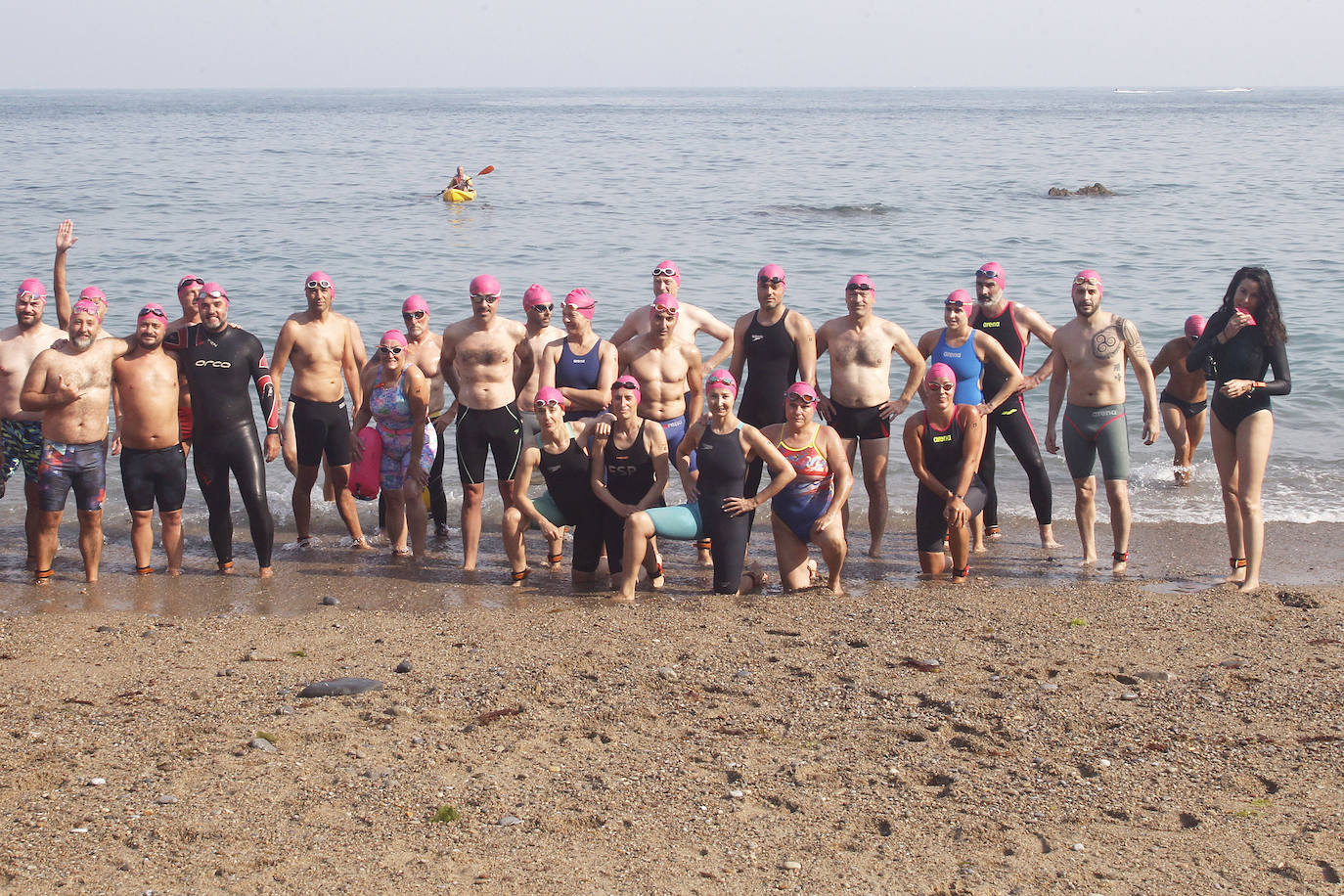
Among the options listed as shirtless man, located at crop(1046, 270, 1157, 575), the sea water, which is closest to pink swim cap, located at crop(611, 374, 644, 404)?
shirtless man, located at crop(1046, 270, 1157, 575)

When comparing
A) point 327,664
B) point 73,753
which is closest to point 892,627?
point 327,664

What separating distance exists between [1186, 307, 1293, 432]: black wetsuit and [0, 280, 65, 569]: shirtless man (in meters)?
7.22

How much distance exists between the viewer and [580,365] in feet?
28.0

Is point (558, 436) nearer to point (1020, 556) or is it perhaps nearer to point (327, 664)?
point (327, 664)

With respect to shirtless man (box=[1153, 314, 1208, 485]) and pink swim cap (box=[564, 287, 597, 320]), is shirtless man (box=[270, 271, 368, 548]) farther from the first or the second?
shirtless man (box=[1153, 314, 1208, 485])

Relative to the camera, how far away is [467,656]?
6.59 meters

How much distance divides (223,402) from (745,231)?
21228 millimetres

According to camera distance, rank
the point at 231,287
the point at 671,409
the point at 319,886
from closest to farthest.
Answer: the point at 319,886 → the point at 671,409 → the point at 231,287

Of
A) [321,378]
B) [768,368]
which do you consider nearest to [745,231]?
[768,368]

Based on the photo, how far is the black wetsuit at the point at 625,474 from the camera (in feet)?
25.7

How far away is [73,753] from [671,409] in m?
4.36

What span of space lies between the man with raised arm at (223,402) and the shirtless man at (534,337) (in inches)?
65.2

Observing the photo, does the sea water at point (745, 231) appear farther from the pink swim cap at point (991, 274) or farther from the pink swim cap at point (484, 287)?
the pink swim cap at point (484, 287)

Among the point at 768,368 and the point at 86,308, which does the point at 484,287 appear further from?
the point at 86,308
